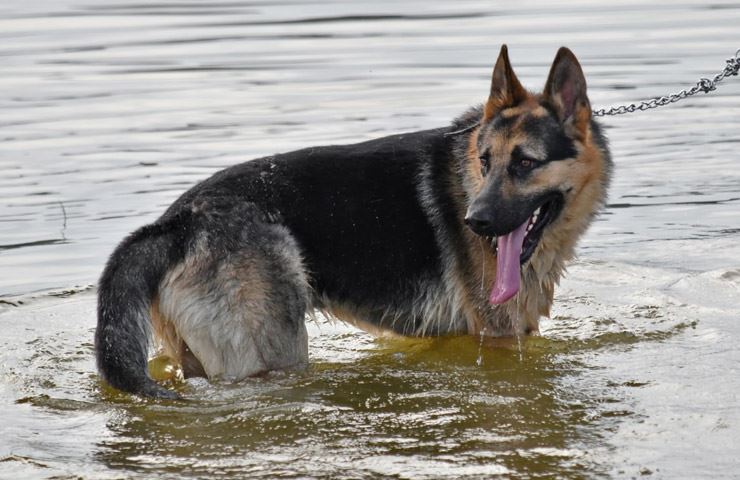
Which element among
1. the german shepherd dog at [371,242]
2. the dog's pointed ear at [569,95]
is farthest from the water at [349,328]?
the dog's pointed ear at [569,95]

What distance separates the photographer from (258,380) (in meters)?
6.17

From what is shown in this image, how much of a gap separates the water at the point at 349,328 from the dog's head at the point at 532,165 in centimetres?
75

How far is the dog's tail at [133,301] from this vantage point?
5.77 metres

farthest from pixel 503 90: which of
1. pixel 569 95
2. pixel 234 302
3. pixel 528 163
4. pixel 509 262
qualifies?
pixel 234 302

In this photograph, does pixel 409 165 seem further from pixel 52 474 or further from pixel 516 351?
pixel 52 474

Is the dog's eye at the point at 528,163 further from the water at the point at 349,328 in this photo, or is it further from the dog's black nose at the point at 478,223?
the water at the point at 349,328

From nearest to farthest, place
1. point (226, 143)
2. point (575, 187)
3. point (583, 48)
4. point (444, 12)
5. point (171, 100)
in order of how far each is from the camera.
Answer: point (575, 187) → point (226, 143) → point (171, 100) → point (583, 48) → point (444, 12)

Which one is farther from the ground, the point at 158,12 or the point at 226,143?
the point at 158,12

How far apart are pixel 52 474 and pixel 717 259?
208 inches

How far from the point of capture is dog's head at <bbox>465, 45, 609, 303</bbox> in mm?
6359

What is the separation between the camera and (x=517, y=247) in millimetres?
6512

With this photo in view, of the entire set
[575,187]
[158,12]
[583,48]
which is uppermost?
[158,12]

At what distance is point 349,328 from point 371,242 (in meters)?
1.38

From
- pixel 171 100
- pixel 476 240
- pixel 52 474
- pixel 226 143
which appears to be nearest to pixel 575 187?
pixel 476 240
